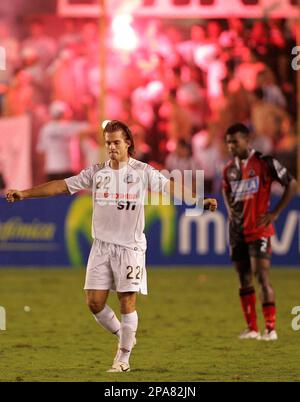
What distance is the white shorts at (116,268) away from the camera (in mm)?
9586

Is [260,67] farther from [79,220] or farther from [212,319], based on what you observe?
[212,319]

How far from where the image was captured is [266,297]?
11945 mm

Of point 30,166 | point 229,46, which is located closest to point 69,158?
point 30,166

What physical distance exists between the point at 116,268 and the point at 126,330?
1.68 feet

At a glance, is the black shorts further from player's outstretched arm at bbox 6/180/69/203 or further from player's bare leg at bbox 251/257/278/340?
player's outstretched arm at bbox 6/180/69/203

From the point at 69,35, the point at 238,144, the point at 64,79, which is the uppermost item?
the point at 69,35

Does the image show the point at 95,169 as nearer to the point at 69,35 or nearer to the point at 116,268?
the point at 116,268

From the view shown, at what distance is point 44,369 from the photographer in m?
9.77

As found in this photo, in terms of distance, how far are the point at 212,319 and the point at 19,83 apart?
914 cm

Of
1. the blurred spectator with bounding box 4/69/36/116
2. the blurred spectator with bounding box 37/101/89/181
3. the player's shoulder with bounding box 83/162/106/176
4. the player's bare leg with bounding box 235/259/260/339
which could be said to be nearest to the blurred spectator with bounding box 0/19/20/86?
the blurred spectator with bounding box 4/69/36/116
